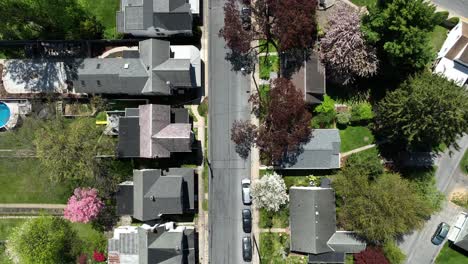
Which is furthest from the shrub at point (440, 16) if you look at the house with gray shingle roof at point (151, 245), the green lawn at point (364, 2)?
the house with gray shingle roof at point (151, 245)

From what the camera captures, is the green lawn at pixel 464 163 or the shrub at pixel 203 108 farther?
the shrub at pixel 203 108

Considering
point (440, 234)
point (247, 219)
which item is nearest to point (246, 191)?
point (247, 219)

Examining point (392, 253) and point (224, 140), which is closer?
point (392, 253)

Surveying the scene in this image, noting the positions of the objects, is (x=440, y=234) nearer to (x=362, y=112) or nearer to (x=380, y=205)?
(x=380, y=205)

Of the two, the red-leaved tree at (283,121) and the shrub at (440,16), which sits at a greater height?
the shrub at (440,16)

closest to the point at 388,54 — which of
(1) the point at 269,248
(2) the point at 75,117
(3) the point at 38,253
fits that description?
(1) the point at 269,248

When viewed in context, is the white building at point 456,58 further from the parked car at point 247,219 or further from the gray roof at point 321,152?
the parked car at point 247,219
